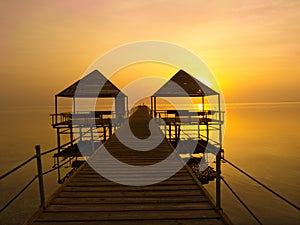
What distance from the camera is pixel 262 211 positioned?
15328 millimetres

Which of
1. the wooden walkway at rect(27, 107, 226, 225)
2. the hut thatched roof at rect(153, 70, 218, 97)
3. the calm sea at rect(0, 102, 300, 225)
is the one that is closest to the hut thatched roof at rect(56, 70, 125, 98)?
the hut thatched roof at rect(153, 70, 218, 97)

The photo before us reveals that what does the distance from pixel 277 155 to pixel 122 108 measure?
20.8 m

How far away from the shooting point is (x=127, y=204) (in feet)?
15.3

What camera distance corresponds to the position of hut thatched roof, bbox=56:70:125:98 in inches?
709

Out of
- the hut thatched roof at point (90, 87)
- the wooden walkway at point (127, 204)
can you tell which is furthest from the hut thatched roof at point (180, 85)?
the wooden walkway at point (127, 204)

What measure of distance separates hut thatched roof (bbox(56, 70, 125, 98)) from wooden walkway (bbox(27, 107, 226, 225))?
12.3 meters

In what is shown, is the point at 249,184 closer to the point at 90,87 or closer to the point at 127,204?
the point at 90,87

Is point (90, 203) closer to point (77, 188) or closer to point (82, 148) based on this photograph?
point (77, 188)

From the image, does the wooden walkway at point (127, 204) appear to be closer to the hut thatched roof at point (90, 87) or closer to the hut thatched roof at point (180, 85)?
the hut thatched roof at point (90, 87)

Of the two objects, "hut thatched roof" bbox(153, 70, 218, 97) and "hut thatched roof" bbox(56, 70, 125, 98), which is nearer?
"hut thatched roof" bbox(56, 70, 125, 98)

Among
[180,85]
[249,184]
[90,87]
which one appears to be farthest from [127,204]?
[249,184]

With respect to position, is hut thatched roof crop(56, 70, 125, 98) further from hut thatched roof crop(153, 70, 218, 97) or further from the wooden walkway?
the wooden walkway

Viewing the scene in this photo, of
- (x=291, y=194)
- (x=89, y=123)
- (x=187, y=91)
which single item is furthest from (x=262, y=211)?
(x=89, y=123)

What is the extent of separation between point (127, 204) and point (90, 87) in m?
14.4
